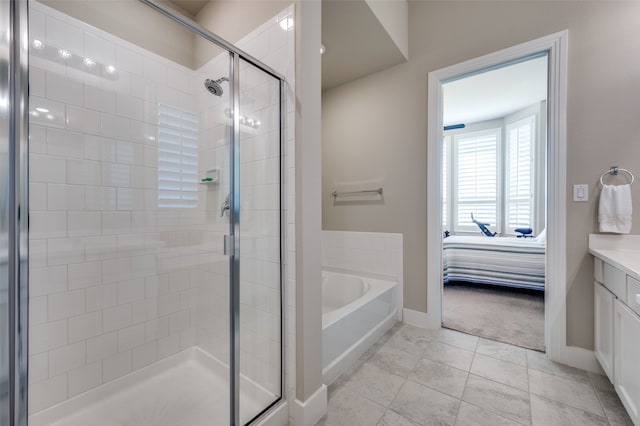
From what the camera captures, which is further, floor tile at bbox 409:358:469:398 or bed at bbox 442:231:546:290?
bed at bbox 442:231:546:290

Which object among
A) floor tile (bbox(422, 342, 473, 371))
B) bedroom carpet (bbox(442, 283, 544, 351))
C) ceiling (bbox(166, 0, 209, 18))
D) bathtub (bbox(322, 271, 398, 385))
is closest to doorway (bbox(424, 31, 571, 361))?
bedroom carpet (bbox(442, 283, 544, 351))

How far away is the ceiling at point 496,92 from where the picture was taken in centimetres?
346

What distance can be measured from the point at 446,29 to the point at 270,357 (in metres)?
2.78

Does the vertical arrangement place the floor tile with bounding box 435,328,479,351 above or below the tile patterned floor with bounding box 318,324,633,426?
above

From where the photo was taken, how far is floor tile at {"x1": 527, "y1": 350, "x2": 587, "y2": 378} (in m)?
1.74

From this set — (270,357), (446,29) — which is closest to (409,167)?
(446,29)

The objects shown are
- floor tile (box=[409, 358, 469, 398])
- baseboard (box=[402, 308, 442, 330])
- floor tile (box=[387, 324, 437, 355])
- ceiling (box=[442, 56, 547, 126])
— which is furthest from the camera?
ceiling (box=[442, 56, 547, 126])

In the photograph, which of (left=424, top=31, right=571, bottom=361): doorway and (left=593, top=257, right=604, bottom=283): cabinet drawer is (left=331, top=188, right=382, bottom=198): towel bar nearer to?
(left=424, top=31, right=571, bottom=361): doorway

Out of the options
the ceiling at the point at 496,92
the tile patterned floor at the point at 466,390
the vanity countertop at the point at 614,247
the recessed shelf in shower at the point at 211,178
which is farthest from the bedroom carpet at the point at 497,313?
the ceiling at the point at 496,92

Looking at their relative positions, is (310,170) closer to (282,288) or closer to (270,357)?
(282,288)

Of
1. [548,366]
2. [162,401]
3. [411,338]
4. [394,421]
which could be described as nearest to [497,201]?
[548,366]

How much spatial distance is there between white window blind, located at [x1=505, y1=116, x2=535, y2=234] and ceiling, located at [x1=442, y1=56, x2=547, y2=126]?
382 mm

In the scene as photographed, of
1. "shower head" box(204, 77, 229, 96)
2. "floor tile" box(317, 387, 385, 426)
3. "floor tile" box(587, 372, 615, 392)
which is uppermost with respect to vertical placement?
"shower head" box(204, 77, 229, 96)

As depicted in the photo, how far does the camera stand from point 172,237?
72.6 inches
